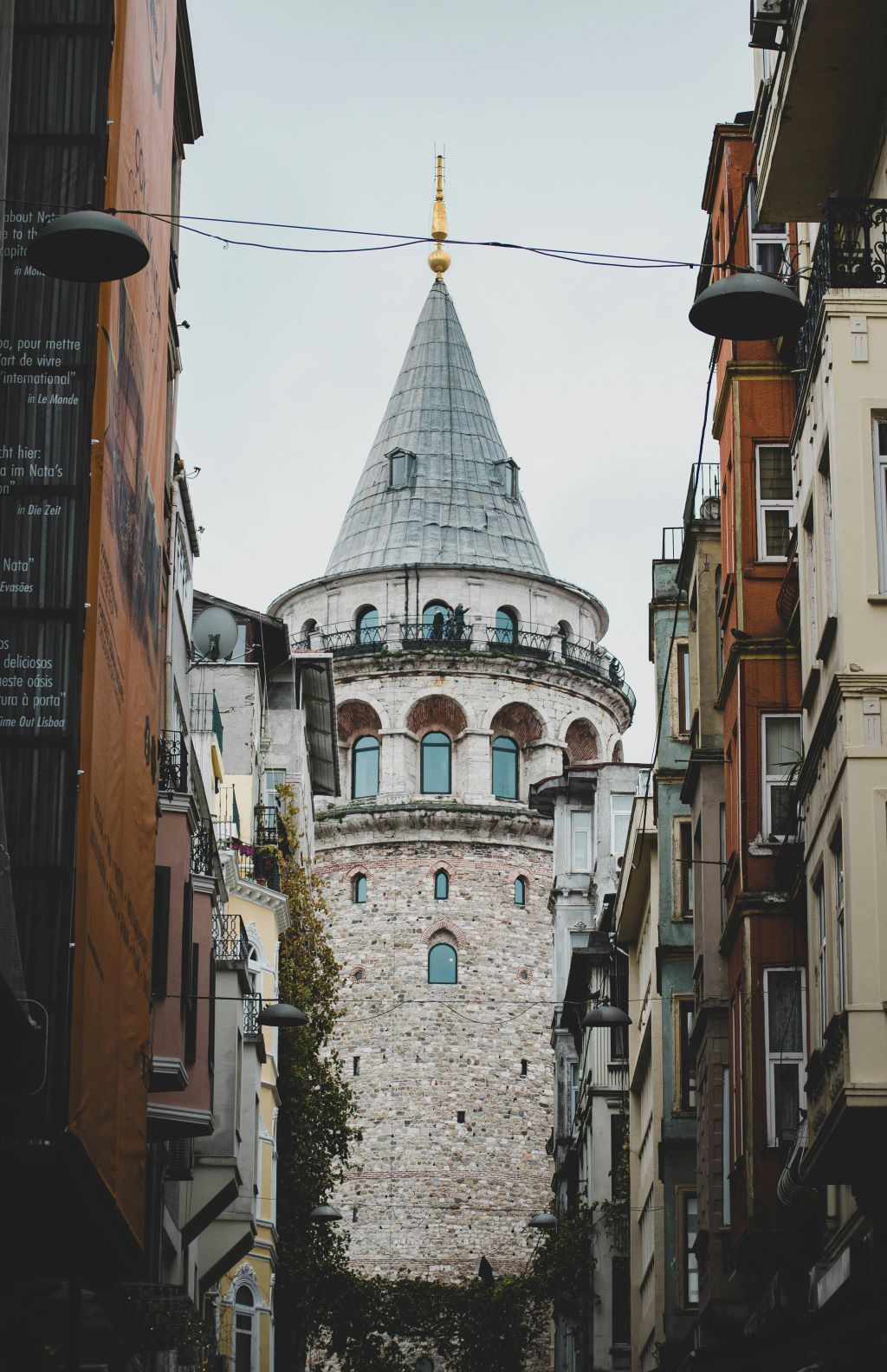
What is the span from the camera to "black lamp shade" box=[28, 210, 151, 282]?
1536 cm

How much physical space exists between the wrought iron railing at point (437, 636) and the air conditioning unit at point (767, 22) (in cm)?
5352

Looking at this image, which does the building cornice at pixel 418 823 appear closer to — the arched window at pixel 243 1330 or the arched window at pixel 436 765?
the arched window at pixel 436 765

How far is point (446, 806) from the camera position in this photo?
7162cm

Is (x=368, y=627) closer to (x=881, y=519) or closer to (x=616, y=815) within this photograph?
(x=616, y=815)

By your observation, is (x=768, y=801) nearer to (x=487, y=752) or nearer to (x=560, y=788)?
(x=560, y=788)

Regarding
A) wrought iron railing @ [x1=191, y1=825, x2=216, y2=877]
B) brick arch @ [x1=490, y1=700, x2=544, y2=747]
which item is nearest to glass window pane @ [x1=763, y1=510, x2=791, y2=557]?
wrought iron railing @ [x1=191, y1=825, x2=216, y2=877]

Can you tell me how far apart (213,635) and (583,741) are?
3326cm

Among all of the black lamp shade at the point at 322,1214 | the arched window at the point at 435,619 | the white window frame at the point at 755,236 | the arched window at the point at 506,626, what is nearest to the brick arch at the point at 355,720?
the arched window at the point at 435,619

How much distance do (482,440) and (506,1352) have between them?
35.5m

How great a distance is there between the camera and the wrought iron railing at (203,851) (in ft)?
95.3

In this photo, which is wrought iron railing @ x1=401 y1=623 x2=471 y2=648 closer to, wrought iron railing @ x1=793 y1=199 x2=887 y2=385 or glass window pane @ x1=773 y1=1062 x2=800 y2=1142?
glass window pane @ x1=773 y1=1062 x2=800 y2=1142

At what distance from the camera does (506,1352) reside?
51.4 m

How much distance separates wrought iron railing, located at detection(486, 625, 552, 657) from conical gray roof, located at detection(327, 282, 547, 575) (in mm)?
2089

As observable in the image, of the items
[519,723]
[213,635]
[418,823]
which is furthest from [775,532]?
[519,723]
